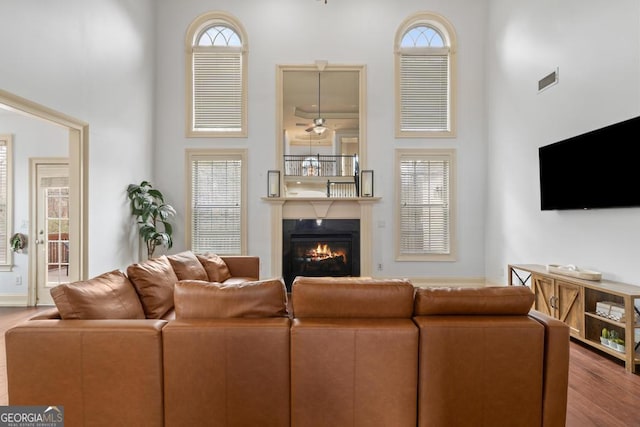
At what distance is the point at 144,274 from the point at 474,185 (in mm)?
5583

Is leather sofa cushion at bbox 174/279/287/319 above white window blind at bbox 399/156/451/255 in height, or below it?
below

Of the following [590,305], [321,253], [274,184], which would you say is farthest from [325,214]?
[590,305]

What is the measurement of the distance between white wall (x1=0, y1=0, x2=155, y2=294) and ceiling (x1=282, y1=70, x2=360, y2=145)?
2.46 m

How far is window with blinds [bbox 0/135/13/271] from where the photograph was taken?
5031mm

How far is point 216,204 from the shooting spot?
6.19m

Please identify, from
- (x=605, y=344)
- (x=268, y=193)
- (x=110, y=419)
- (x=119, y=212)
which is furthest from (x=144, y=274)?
(x=605, y=344)

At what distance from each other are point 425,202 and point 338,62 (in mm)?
3004

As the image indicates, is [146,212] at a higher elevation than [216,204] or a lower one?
Result: lower

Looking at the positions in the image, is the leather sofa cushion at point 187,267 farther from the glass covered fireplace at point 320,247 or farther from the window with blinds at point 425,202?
the window with blinds at point 425,202

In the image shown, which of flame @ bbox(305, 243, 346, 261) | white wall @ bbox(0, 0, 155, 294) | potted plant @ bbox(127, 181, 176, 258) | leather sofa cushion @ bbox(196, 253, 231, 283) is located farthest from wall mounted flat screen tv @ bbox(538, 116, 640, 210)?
white wall @ bbox(0, 0, 155, 294)

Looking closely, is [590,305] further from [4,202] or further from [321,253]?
[4,202]

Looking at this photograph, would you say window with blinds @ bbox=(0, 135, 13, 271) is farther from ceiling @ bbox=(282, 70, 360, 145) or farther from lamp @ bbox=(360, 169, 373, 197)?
lamp @ bbox=(360, 169, 373, 197)

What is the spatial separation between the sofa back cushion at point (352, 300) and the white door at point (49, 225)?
4.98m

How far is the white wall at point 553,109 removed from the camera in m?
3.25
